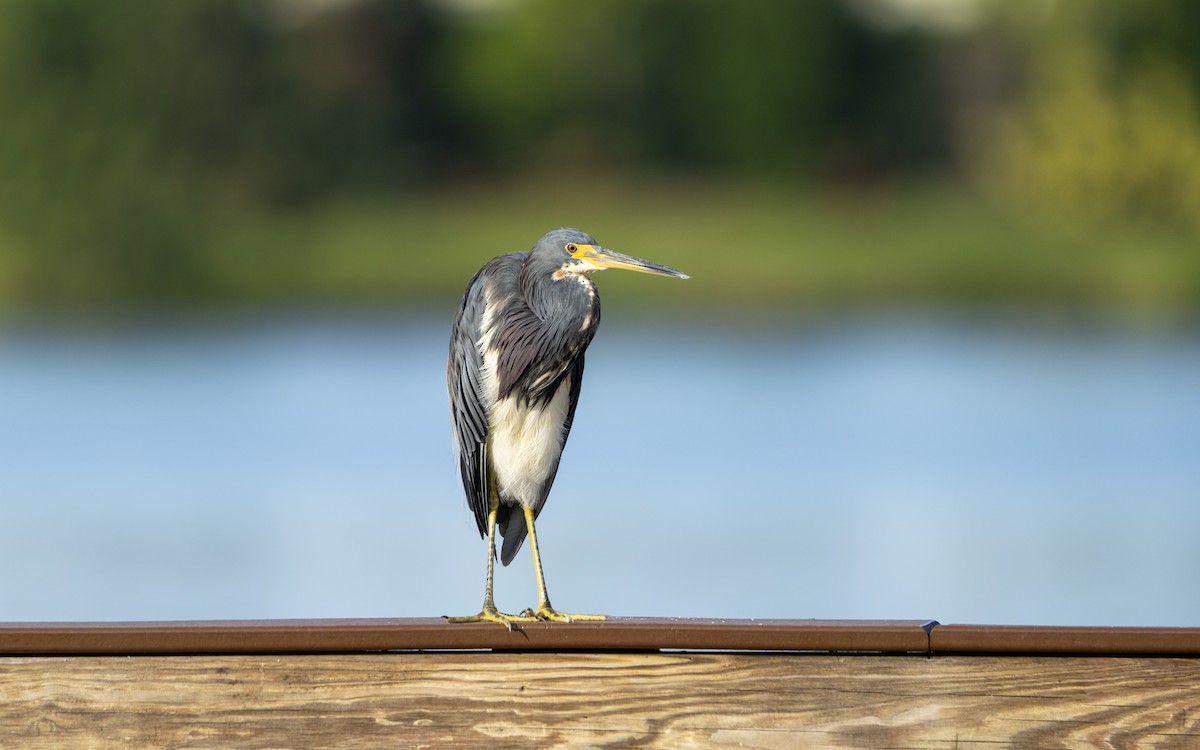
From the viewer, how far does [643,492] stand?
13.6m

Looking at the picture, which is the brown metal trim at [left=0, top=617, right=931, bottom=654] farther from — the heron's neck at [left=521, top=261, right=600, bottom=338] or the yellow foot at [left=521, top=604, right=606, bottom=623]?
the heron's neck at [left=521, top=261, right=600, bottom=338]

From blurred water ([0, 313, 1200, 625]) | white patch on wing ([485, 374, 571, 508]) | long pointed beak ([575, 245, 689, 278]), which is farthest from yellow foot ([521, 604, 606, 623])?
blurred water ([0, 313, 1200, 625])

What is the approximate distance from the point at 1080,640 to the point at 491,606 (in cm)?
91

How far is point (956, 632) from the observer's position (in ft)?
6.25

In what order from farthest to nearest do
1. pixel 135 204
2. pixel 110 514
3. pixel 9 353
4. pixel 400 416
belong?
pixel 135 204 → pixel 9 353 → pixel 400 416 → pixel 110 514

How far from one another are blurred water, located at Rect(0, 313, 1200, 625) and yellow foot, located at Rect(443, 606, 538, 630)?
469cm

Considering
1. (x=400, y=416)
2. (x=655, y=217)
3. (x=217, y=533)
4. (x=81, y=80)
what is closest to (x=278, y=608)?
(x=217, y=533)

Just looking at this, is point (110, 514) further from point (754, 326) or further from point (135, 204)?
point (754, 326)

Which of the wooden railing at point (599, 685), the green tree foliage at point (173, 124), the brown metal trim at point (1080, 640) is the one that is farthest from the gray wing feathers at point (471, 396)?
the green tree foliage at point (173, 124)

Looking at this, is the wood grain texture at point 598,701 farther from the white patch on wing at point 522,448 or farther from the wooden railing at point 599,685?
the white patch on wing at point 522,448

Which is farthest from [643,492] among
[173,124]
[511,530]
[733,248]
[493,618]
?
[173,124]

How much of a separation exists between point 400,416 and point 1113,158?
1510 centimetres

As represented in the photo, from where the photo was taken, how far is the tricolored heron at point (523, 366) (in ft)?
8.07

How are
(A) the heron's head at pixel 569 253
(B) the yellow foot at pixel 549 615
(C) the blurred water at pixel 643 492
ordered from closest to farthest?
(B) the yellow foot at pixel 549 615, (A) the heron's head at pixel 569 253, (C) the blurred water at pixel 643 492
